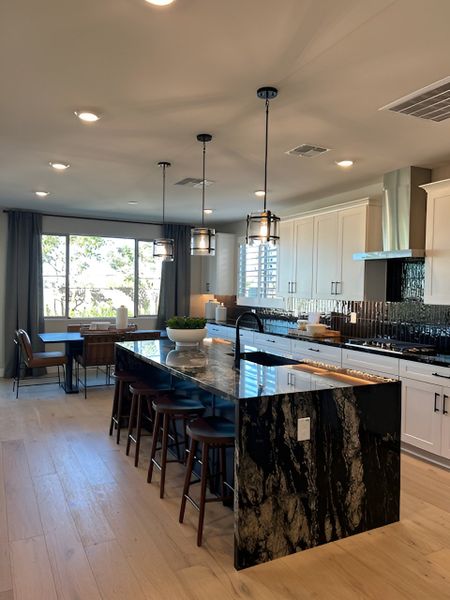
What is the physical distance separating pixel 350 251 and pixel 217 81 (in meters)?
3.07

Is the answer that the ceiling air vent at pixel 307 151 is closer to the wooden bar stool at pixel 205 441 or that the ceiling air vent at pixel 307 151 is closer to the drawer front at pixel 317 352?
the drawer front at pixel 317 352

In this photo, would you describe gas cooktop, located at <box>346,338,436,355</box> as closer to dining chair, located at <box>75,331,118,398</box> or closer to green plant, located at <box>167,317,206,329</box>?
green plant, located at <box>167,317,206,329</box>

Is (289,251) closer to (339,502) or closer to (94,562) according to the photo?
(339,502)

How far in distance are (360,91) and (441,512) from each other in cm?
276

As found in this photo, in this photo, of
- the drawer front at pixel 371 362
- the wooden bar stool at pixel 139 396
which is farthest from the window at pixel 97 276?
the drawer front at pixel 371 362

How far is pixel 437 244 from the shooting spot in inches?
163

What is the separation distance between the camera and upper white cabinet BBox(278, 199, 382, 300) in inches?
199

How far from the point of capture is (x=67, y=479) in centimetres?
347

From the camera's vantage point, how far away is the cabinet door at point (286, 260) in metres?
6.25

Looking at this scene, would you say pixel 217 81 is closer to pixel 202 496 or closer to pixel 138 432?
pixel 202 496

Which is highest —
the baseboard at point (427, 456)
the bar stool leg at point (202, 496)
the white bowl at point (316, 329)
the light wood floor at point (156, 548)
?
the white bowl at point (316, 329)

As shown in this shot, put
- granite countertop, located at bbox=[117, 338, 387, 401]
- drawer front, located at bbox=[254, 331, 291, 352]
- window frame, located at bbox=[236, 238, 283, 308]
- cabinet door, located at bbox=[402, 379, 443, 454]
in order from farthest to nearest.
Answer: window frame, located at bbox=[236, 238, 283, 308] → drawer front, located at bbox=[254, 331, 291, 352] → cabinet door, located at bbox=[402, 379, 443, 454] → granite countertop, located at bbox=[117, 338, 387, 401]

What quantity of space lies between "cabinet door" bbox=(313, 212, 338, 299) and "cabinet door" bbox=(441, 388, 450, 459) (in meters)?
2.01

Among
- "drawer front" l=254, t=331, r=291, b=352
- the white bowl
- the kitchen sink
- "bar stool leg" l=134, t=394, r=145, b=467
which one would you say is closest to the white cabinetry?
the kitchen sink
